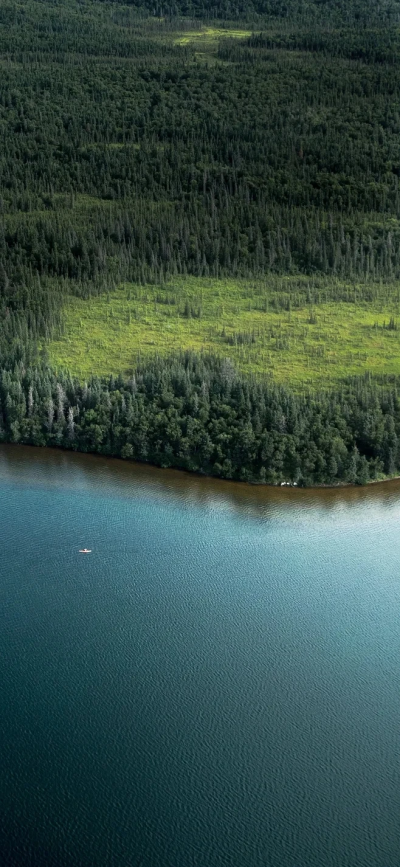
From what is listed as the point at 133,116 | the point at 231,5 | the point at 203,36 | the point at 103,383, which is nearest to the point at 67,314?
the point at 103,383

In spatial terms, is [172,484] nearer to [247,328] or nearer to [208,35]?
[247,328]

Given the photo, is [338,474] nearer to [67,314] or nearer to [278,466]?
[278,466]

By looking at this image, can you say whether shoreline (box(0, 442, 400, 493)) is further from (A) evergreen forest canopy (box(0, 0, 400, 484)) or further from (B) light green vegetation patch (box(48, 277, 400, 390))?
(B) light green vegetation patch (box(48, 277, 400, 390))

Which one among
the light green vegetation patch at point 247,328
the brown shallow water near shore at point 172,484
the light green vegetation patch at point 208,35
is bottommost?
the brown shallow water near shore at point 172,484

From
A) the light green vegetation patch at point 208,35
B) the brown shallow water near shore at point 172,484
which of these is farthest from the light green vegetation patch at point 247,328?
the light green vegetation patch at point 208,35

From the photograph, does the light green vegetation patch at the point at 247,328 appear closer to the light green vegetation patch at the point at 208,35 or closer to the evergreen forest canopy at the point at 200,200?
the evergreen forest canopy at the point at 200,200

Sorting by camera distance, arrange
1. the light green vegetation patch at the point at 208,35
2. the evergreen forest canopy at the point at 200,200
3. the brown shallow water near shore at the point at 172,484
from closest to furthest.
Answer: the brown shallow water near shore at the point at 172,484 → the evergreen forest canopy at the point at 200,200 → the light green vegetation patch at the point at 208,35
